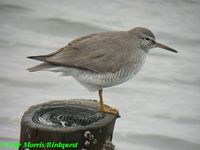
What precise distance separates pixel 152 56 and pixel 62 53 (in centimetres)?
535

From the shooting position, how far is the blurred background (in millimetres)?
9102

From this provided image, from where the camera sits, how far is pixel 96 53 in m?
6.62

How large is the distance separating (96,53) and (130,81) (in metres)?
3.98

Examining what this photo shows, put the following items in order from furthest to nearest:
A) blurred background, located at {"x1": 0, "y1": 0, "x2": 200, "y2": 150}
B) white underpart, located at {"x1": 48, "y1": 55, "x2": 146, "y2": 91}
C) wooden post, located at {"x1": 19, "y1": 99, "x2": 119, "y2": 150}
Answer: blurred background, located at {"x1": 0, "y1": 0, "x2": 200, "y2": 150} < white underpart, located at {"x1": 48, "y1": 55, "x2": 146, "y2": 91} < wooden post, located at {"x1": 19, "y1": 99, "x2": 119, "y2": 150}

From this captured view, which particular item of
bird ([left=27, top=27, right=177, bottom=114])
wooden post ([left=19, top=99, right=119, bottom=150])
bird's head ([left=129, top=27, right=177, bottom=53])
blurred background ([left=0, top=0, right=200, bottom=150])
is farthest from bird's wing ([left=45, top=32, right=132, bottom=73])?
blurred background ([left=0, top=0, right=200, bottom=150])

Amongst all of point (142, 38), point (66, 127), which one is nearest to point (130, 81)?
point (142, 38)

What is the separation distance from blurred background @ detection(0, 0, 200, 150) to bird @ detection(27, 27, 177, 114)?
2264 millimetres

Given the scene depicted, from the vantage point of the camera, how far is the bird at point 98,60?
21.0 ft

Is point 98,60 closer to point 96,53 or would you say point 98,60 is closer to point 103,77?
point 96,53

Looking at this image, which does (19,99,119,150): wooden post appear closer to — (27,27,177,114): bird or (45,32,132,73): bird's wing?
(27,27,177,114): bird

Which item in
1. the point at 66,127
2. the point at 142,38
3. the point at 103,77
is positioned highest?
the point at 142,38

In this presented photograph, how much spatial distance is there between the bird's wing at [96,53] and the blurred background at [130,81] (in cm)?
234

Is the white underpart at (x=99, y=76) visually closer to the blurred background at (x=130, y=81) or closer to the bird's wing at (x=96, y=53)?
the bird's wing at (x=96, y=53)

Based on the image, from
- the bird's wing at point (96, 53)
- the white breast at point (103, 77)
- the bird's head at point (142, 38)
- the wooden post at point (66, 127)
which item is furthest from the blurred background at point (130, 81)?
the wooden post at point (66, 127)
